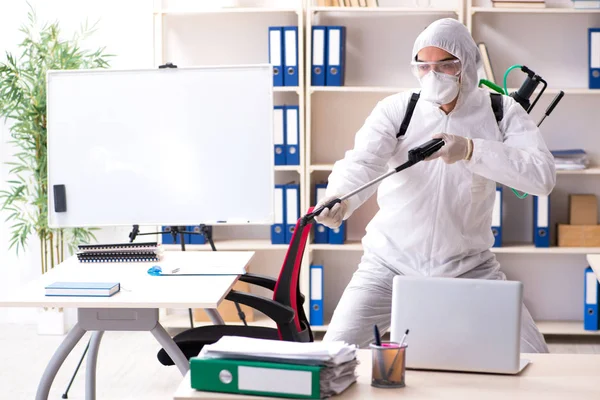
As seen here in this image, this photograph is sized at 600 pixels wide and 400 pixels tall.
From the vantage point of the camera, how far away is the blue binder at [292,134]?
446cm

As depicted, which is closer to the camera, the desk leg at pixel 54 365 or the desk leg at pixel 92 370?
the desk leg at pixel 54 365

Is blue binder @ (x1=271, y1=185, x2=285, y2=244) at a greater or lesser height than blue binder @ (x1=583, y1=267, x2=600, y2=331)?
greater

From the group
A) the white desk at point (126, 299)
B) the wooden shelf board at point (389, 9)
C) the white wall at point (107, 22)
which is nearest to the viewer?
the white desk at point (126, 299)

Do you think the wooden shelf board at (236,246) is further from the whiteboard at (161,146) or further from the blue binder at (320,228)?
the whiteboard at (161,146)

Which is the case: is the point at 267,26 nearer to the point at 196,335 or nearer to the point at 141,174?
the point at 141,174

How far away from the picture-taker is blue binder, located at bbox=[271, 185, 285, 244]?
4.55 meters

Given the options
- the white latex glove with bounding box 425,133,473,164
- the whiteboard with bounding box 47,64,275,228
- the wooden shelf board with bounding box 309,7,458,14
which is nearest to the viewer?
the white latex glove with bounding box 425,133,473,164

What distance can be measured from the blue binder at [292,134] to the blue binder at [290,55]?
0.53ft

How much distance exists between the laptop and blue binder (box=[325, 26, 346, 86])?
278 centimetres

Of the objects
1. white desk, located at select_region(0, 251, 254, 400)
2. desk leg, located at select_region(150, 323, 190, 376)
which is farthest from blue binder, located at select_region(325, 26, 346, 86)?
desk leg, located at select_region(150, 323, 190, 376)

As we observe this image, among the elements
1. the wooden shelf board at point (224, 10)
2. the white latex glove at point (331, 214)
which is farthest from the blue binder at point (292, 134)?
the white latex glove at point (331, 214)

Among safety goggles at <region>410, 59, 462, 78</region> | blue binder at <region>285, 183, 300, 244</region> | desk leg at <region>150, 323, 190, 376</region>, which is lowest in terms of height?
desk leg at <region>150, 323, 190, 376</region>

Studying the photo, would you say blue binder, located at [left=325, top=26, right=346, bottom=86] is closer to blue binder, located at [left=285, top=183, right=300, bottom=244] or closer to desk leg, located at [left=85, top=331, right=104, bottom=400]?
blue binder, located at [left=285, top=183, right=300, bottom=244]

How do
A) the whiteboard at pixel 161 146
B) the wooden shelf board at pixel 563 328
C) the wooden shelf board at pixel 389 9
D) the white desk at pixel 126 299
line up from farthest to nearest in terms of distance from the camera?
the wooden shelf board at pixel 563 328, the wooden shelf board at pixel 389 9, the whiteboard at pixel 161 146, the white desk at pixel 126 299
